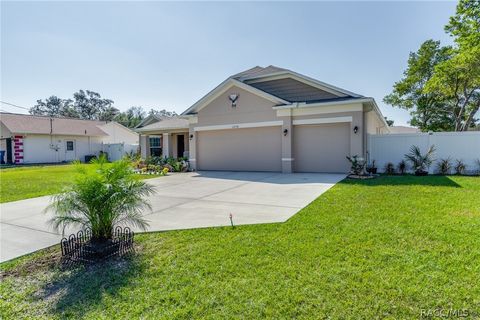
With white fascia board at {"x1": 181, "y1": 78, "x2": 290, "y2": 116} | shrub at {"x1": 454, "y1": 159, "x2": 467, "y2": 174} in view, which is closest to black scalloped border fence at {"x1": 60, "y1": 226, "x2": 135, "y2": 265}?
white fascia board at {"x1": 181, "y1": 78, "x2": 290, "y2": 116}

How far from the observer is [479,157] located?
12.9 meters

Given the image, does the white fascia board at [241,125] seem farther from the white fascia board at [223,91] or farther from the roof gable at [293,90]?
the roof gable at [293,90]

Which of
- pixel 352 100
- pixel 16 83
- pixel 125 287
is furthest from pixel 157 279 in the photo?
pixel 16 83

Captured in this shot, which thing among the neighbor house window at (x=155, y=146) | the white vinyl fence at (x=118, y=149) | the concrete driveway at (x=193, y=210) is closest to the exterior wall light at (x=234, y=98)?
the concrete driveway at (x=193, y=210)

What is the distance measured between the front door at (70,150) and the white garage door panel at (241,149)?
859 inches

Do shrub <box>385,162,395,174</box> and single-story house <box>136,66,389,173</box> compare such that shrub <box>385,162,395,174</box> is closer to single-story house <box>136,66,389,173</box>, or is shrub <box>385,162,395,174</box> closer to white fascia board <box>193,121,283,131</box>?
single-story house <box>136,66,389,173</box>

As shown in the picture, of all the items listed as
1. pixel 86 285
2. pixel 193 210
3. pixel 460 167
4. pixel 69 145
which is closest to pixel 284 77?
pixel 460 167

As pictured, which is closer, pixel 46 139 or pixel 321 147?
pixel 321 147

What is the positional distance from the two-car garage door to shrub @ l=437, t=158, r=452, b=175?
14.1 feet

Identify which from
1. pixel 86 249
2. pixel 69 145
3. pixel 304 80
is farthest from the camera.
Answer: pixel 69 145

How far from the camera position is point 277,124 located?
1501cm

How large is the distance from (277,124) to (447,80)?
13862 mm

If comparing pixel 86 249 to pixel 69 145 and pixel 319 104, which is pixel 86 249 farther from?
pixel 69 145

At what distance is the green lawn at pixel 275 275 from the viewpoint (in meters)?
2.81
